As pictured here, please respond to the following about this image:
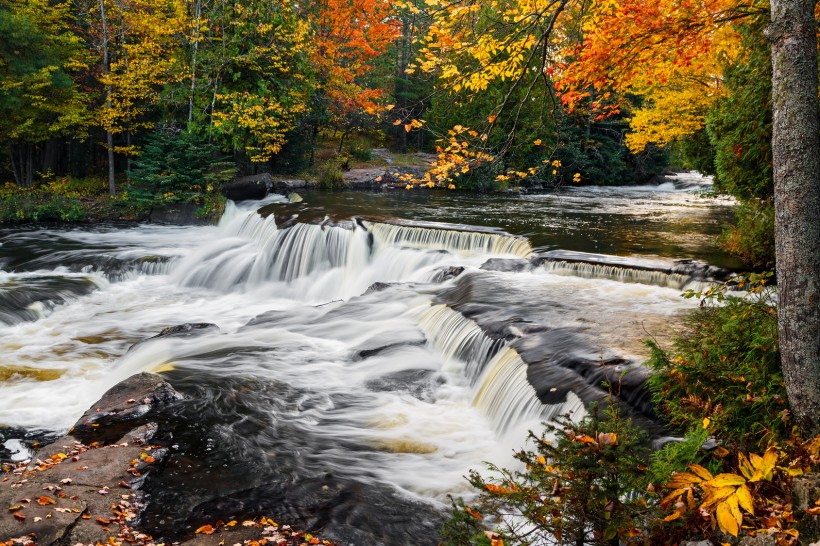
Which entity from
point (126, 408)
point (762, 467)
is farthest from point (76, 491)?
point (762, 467)

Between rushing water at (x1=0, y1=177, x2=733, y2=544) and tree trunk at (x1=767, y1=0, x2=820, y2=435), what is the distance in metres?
1.50

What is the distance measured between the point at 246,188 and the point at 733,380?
18692 mm

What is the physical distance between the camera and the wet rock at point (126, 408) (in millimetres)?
6004

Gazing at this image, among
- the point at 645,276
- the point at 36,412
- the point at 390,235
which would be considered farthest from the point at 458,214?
the point at 36,412

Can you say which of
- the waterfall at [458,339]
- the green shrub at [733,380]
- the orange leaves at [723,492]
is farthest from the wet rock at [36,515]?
the waterfall at [458,339]

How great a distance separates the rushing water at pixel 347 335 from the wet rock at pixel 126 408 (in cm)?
34

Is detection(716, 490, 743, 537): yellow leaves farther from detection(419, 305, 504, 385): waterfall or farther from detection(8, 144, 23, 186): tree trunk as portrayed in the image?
detection(8, 144, 23, 186): tree trunk

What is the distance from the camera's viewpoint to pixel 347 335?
9.82 m

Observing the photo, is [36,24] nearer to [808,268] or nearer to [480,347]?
[480,347]

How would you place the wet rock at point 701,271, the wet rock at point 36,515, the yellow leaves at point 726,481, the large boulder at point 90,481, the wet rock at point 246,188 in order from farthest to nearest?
the wet rock at point 246,188 < the wet rock at point 701,271 < the large boulder at point 90,481 < the wet rock at point 36,515 < the yellow leaves at point 726,481

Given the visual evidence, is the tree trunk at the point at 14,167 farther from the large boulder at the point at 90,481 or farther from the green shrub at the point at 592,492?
the green shrub at the point at 592,492

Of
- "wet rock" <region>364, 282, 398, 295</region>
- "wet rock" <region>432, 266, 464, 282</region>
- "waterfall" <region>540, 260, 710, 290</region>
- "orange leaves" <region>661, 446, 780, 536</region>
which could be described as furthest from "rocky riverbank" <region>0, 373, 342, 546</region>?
"waterfall" <region>540, 260, 710, 290</region>

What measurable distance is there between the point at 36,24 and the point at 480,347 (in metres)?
18.5

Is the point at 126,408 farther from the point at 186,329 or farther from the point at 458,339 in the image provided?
the point at 458,339
